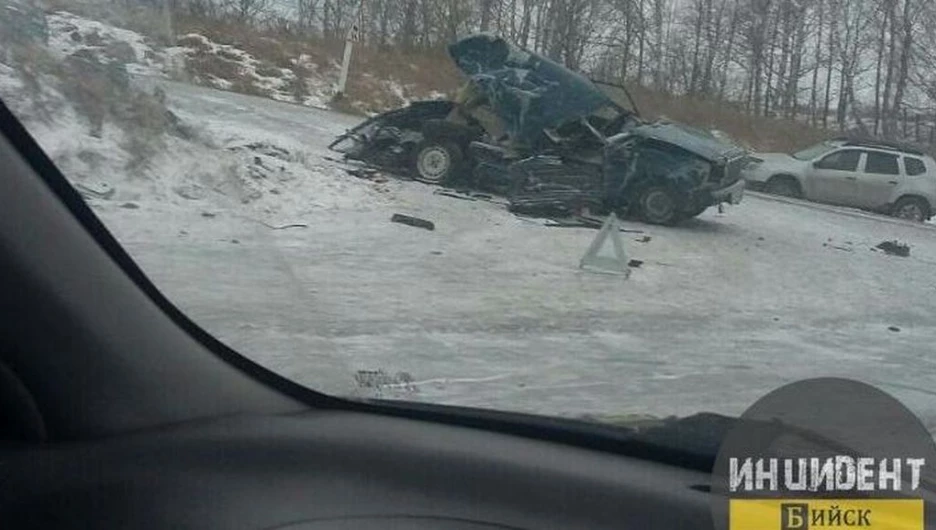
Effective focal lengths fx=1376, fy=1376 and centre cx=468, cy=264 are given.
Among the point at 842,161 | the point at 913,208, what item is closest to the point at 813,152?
the point at 842,161

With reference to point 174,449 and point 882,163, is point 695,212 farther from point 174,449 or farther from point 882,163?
point 174,449

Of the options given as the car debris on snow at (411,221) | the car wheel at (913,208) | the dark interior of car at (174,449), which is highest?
the car wheel at (913,208)

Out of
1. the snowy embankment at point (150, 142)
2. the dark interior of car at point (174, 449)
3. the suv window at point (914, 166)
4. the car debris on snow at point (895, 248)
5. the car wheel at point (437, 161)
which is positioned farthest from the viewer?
the car wheel at point (437, 161)

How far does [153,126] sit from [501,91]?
955 millimetres

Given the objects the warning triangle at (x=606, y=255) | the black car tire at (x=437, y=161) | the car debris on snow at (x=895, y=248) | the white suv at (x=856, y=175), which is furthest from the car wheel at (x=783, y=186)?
the black car tire at (x=437, y=161)

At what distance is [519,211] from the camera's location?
3.83m

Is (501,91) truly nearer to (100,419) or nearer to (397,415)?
(397,415)

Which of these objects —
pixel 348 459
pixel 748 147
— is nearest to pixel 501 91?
pixel 748 147

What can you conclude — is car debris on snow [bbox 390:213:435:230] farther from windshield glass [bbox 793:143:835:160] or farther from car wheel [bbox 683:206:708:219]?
windshield glass [bbox 793:143:835:160]

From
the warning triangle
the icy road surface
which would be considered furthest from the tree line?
the warning triangle

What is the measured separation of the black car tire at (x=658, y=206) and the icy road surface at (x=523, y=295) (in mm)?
46

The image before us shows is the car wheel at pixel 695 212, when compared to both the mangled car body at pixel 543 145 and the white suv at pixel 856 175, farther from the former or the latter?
the white suv at pixel 856 175

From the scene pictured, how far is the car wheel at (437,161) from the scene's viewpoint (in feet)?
12.5

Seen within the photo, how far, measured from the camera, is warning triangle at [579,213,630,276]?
3709mm
